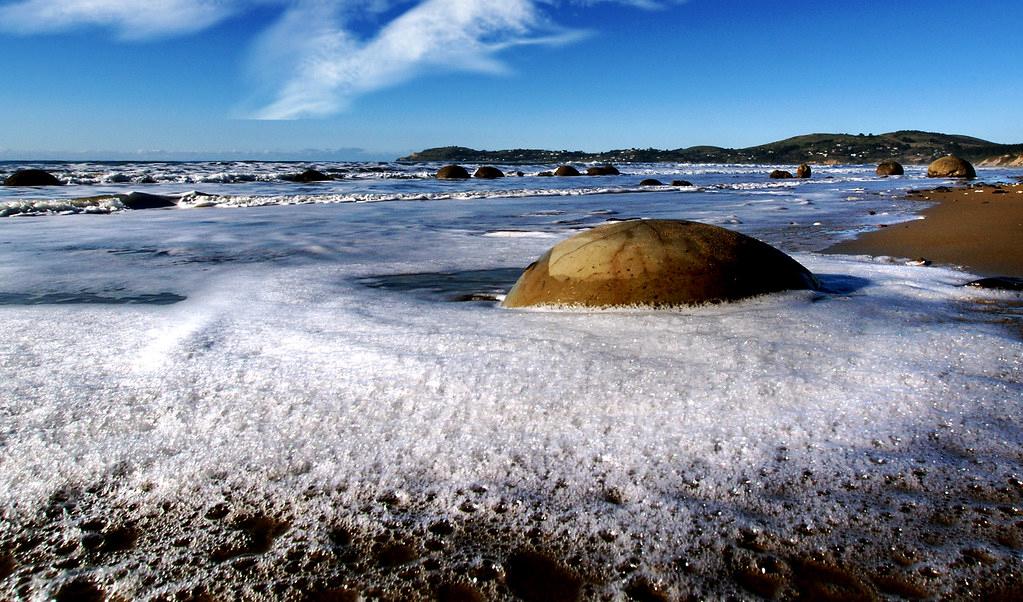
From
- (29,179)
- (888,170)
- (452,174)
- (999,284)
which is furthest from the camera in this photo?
(888,170)

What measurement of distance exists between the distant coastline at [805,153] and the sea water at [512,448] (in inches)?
2519

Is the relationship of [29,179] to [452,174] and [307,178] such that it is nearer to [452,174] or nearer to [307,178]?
[307,178]

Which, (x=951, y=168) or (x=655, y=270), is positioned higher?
(x=951, y=168)

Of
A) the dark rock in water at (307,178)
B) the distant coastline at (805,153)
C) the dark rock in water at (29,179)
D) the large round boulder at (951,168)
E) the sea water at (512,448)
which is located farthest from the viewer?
the distant coastline at (805,153)

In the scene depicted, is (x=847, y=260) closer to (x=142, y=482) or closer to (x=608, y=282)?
(x=608, y=282)

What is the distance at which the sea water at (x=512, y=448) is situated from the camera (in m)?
1.16

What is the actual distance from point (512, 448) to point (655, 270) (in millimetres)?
1685

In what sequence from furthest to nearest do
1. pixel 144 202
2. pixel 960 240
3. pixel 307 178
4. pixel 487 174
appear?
pixel 487 174 < pixel 307 178 < pixel 144 202 < pixel 960 240

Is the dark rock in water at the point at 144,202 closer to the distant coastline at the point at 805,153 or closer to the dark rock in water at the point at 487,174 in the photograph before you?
the dark rock in water at the point at 487,174

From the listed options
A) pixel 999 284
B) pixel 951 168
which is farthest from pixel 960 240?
pixel 951 168

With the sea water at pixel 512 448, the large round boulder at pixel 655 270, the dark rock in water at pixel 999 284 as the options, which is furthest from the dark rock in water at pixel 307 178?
the dark rock in water at pixel 999 284

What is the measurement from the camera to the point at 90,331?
2670mm

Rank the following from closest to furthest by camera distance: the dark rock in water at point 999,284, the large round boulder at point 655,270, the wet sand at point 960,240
→ the large round boulder at point 655,270 < the dark rock in water at point 999,284 < the wet sand at point 960,240

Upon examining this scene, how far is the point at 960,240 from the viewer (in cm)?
573
